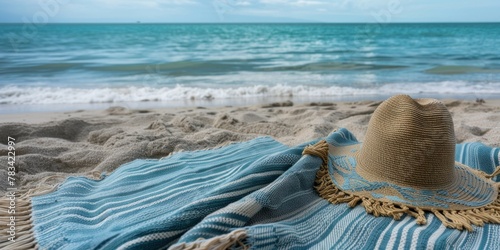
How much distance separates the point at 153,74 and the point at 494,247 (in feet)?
27.9

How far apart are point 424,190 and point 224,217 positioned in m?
0.97

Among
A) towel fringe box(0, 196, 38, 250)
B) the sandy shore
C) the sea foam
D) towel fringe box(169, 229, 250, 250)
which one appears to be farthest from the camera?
the sea foam

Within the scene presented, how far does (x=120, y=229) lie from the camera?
5.34 ft

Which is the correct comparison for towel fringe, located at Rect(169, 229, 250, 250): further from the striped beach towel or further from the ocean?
the ocean

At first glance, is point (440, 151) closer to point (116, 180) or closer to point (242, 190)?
point (242, 190)

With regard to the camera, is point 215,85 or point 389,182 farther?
point 215,85

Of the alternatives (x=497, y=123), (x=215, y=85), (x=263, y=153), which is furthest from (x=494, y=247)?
(x=215, y=85)

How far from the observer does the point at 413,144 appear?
1.78m

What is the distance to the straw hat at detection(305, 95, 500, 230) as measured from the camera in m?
1.73

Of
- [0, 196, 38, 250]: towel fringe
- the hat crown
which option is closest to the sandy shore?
[0, 196, 38, 250]: towel fringe

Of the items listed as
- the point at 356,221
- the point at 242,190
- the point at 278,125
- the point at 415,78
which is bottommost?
the point at 415,78

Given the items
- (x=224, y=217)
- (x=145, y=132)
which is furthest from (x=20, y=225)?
(x=145, y=132)

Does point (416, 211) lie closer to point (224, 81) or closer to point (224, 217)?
point (224, 217)

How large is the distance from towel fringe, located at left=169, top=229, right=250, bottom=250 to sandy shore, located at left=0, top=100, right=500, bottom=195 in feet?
4.51
